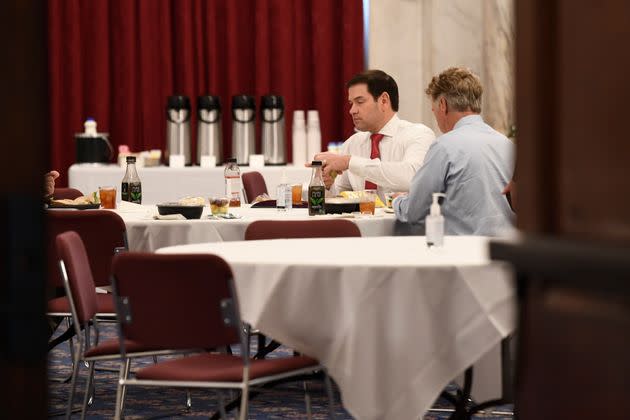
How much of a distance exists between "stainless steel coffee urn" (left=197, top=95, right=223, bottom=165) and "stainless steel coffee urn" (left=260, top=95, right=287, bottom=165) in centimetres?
33

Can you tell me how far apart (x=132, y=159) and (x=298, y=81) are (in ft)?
10.5

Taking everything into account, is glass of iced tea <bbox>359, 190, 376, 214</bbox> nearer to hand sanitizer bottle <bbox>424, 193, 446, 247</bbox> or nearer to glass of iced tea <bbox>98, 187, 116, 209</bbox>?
glass of iced tea <bbox>98, 187, 116, 209</bbox>

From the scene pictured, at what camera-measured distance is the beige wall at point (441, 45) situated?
24.3 feet

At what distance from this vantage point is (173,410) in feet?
14.1

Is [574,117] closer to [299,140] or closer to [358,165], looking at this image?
[358,165]

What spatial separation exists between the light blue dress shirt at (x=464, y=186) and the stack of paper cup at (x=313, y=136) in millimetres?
3360

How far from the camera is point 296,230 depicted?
3.98 meters

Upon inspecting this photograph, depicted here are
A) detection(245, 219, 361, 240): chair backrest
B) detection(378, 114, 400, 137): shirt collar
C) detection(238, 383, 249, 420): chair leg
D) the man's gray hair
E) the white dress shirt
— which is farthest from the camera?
detection(378, 114, 400, 137): shirt collar

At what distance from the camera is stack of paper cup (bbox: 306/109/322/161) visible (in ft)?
25.6

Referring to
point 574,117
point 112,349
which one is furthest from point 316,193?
point 574,117

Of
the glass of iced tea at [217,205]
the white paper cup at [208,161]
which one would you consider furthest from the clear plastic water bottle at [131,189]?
the white paper cup at [208,161]

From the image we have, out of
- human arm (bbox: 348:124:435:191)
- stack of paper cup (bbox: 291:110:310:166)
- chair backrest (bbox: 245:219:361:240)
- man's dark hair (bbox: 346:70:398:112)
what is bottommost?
chair backrest (bbox: 245:219:361:240)

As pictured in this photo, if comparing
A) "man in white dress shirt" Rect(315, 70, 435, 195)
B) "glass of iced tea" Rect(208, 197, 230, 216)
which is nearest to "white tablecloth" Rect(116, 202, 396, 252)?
"glass of iced tea" Rect(208, 197, 230, 216)

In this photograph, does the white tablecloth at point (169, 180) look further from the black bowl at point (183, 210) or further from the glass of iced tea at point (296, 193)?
the black bowl at point (183, 210)
